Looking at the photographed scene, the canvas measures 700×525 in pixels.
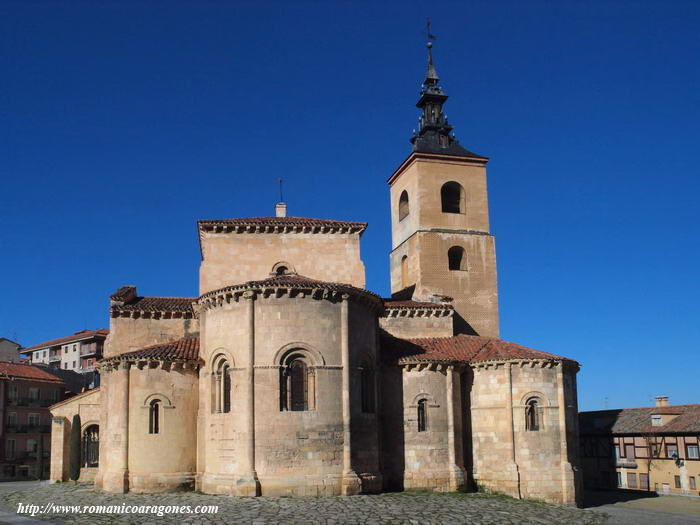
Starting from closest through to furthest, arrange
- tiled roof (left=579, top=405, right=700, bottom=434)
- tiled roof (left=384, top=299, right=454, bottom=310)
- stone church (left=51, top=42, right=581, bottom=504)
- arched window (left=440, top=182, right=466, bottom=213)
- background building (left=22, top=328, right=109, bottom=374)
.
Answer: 1. stone church (left=51, top=42, right=581, bottom=504)
2. tiled roof (left=384, top=299, right=454, bottom=310)
3. arched window (left=440, top=182, right=466, bottom=213)
4. tiled roof (left=579, top=405, right=700, bottom=434)
5. background building (left=22, top=328, right=109, bottom=374)

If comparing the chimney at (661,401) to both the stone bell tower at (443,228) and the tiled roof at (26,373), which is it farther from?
the tiled roof at (26,373)

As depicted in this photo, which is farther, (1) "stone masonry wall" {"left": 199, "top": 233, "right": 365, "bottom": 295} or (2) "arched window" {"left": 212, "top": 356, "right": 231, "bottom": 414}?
(1) "stone masonry wall" {"left": 199, "top": 233, "right": 365, "bottom": 295}

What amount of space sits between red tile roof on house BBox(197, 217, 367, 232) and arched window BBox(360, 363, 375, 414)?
7.34 meters

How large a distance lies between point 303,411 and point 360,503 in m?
3.40

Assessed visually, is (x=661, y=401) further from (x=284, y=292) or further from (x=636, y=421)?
(x=284, y=292)

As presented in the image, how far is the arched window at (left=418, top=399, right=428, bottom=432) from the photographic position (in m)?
26.1

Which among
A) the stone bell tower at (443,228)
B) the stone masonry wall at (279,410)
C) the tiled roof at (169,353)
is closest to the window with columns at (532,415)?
the stone masonry wall at (279,410)

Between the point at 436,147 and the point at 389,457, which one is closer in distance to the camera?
the point at 389,457

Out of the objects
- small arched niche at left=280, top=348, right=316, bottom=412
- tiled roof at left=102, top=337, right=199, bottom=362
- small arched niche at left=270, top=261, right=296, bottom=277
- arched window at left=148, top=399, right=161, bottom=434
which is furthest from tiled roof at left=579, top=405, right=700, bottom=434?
arched window at left=148, top=399, right=161, bottom=434

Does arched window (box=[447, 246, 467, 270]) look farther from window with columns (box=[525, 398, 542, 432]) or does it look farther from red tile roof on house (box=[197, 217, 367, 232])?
window with columns (box=[525, 398, 542, 432])

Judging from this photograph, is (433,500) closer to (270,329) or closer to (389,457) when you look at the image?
(389,457)

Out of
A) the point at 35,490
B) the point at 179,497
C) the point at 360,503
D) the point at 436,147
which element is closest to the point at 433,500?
the point at 360,503

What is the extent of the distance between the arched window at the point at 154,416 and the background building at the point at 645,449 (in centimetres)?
2863

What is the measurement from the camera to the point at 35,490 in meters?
27.6
